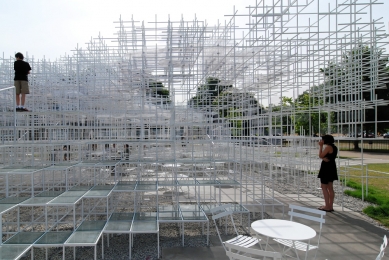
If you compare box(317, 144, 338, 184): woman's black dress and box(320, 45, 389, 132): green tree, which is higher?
box(320, 45, 389, 132): green tree

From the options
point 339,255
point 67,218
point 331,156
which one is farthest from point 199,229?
point 331,156

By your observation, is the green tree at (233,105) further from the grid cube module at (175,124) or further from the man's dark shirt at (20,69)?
the man's dark shirt at (20,69)

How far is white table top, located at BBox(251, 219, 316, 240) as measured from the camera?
3979mm

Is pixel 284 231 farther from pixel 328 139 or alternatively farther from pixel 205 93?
pixel 205 93

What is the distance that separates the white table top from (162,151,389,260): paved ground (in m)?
0.85

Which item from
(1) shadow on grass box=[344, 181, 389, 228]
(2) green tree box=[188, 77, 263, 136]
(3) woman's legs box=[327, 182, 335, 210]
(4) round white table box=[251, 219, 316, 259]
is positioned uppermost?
(2) green tree box=[188, 77, 263, 136]

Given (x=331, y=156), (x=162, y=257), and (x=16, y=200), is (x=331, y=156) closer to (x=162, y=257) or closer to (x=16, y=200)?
(x=162, y=257)

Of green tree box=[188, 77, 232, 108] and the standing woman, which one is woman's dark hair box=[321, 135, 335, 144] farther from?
green tree box=[188, 77, 232, 108]

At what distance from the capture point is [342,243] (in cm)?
548

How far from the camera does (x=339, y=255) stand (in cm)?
498

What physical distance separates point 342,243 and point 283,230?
1964 mm

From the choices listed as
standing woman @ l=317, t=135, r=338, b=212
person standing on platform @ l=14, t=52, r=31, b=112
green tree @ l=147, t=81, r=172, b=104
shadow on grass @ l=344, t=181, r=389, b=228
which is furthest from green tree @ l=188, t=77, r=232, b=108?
shadow on grass @ l=344, t=181, r=389, b=228

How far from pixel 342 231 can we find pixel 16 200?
5.82 meters

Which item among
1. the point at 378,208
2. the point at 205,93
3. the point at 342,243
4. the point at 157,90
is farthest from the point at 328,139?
the point at 157,90
